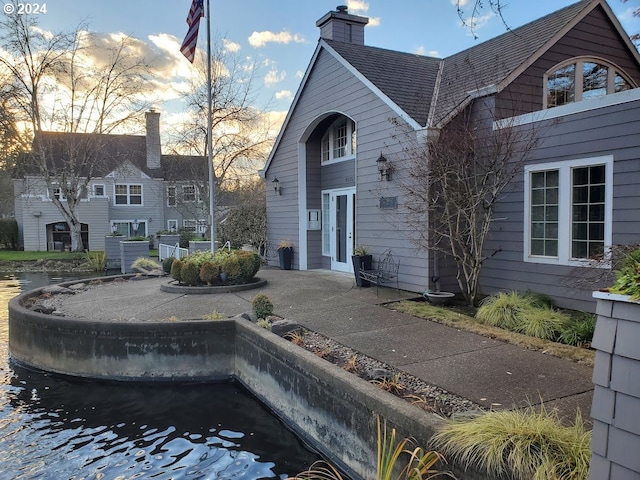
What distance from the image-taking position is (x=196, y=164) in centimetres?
2595

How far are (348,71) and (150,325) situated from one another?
24.7ft

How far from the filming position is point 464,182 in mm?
7738

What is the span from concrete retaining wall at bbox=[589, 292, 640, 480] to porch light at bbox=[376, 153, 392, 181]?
758 centimetres

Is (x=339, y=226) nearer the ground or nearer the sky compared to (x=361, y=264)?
nearer the sky

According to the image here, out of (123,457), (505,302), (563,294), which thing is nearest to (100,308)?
A: (123,457)

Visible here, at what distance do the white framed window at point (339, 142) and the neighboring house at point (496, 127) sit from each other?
0.05 m

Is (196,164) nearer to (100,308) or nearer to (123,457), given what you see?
(100,308)

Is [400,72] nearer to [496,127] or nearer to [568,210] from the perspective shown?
[496,127]

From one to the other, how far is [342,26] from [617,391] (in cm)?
1303

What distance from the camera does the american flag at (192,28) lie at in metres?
10.3

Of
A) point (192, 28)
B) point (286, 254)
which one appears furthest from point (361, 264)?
point (192, 28)

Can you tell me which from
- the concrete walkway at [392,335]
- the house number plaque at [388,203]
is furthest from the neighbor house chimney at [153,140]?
the house number plaque at [388,203]

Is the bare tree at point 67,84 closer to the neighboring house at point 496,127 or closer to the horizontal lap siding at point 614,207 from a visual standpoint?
the neighboring house at point 496,127

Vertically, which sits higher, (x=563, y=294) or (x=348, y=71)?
(x=348, y=71)
